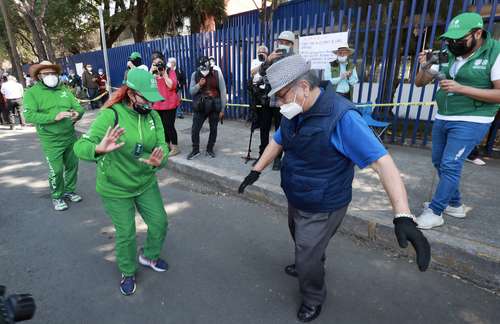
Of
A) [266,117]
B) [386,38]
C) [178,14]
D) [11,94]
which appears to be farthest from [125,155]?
[178,14]

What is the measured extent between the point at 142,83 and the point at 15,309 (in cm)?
158

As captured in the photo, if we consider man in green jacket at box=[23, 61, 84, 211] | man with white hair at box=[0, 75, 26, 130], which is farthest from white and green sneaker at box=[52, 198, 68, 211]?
man with white hair at box=[0, 75, 26, 130]

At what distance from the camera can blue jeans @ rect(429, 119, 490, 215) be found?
2846mm

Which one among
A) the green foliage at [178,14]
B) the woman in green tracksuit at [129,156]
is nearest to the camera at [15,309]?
the woman in green tracksuit at [129,156]

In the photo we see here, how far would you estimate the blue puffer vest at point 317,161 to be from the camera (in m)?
1.82

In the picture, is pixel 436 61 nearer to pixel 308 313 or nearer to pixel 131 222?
pixel 308 313

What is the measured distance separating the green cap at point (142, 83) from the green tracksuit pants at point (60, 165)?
229 centimetres

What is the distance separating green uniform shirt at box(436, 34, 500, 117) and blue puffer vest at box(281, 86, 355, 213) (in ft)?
5.24

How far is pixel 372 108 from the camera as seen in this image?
6.27m

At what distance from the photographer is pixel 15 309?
112 cm

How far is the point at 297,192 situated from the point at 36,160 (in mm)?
6376

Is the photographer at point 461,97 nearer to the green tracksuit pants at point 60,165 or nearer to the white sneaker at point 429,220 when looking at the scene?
the white sneaker at point 429,220

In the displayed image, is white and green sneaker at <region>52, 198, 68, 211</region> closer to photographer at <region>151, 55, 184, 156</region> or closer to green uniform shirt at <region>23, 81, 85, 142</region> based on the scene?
green uniform shirt at <region>23, 81, 85, 142</region>

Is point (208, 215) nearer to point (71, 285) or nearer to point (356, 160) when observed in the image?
point (71, 285)
